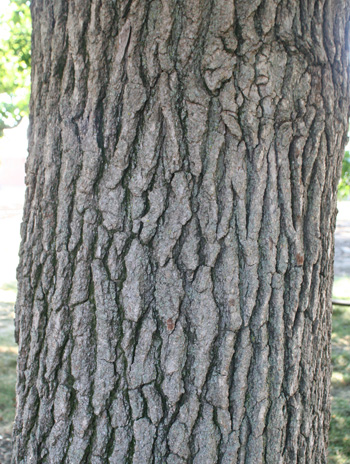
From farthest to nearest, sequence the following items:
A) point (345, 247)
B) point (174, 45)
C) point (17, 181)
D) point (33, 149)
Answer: point (17, 181) → point (345, 247) → point (33, 149) → point (174, 45)

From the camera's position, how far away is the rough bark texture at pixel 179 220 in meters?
1.52

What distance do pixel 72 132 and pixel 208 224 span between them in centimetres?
60

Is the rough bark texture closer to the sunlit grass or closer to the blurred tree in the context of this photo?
the sunlit grass

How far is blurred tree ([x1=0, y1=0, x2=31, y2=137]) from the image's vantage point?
571 centimetres

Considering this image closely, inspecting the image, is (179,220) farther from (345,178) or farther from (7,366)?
(345,178)

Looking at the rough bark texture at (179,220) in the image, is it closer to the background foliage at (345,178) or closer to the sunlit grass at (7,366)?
the sunlit grass at (7,366)

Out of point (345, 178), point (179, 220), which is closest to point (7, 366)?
point (179, 220)

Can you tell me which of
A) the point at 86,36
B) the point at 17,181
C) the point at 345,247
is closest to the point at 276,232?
the point at 86,36

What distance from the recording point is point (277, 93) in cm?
156

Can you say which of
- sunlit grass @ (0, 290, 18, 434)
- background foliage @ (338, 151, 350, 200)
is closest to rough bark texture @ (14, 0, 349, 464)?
sunlit grass @ (0, 290, 18, 434)

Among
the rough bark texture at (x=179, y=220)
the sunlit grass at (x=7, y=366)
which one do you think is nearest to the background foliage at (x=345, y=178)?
the rough bark texture at (x=179, y=220)

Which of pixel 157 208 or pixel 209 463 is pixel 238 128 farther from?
pixel 209 463

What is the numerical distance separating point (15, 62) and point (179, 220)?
5.52 m

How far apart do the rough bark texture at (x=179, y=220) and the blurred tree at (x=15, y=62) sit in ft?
15.0
